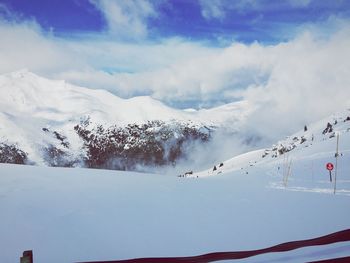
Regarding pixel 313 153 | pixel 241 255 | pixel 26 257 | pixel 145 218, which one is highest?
pixel 313 153

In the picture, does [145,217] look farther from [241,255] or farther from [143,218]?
[241,255]

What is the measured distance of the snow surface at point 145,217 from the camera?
6.91m

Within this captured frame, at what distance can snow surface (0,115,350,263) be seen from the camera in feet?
22.7

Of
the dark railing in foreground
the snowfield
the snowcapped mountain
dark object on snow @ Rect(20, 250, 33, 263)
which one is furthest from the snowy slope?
the snowcapped mountain

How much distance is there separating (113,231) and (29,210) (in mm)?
1823

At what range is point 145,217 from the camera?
8766 millimetres

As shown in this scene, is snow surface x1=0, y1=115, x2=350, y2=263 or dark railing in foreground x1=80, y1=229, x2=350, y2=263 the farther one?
snow surface x1=0, y1=115, x2=350, y2=263

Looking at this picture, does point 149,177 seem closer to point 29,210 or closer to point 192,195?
point 192,195

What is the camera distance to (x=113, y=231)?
7738mm

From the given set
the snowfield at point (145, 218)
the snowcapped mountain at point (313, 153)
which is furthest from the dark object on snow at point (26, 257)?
the snowcapped mountain at point (313, 153)

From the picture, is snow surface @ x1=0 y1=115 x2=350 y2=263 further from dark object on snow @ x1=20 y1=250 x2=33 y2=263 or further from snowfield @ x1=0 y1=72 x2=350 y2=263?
dark object on snow @ x1=20 y1=250 x2=33 y2=263

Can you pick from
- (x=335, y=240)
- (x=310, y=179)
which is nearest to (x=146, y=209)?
(x=335, y=240)

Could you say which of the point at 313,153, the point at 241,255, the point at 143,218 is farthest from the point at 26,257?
the point at 313,153

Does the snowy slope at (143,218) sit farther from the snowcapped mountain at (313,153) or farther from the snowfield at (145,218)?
the snowcapped mountain at (313,153)
